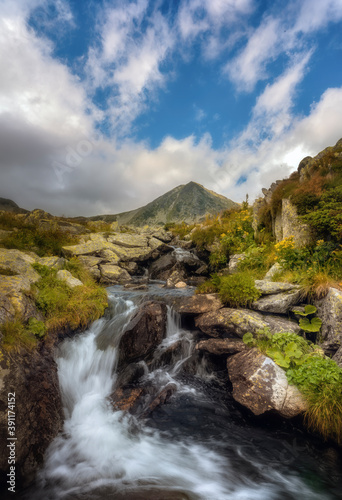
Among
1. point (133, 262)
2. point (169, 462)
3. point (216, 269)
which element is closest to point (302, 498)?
point (169, 462)

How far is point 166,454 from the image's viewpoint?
4492mm

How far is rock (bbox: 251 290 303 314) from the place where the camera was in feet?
22.4

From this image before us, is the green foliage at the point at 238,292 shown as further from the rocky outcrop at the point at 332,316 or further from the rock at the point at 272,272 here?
the rocky outcrop at the point at 332,316

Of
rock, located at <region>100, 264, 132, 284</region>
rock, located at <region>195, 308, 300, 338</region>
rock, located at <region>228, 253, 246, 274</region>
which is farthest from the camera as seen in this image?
Result: rock, located at <region>100, 264, 132, 284</region>

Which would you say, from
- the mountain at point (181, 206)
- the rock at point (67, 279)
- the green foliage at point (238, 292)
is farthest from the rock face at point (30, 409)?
the mountain at point (181, 206)

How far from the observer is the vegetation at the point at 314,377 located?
415 centimetres

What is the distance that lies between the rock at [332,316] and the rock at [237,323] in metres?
0.73

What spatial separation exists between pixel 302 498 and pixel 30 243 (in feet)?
43.0

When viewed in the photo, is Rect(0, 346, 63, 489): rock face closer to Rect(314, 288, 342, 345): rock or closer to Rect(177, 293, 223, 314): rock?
Rect(177, 293, 223, 314): rock

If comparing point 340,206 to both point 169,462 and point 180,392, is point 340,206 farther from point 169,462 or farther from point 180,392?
point 169,462

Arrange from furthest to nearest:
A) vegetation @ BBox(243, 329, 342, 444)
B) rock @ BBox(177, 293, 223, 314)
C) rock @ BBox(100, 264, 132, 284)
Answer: rock @ BBox(100, 264, 132, 284) → rock @ BBox(177, 293, 223, 314) → vegetation @ BBox(243, 329, 342, 444)

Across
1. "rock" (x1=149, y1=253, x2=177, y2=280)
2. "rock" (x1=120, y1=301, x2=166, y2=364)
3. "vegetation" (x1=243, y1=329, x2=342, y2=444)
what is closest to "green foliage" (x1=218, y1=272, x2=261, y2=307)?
"vegetation" (x1=243, y1=329, x2=342, y2=444)

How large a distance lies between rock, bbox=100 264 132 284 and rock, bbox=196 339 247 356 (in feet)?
27.1

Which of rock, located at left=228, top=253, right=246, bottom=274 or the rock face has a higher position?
rock, located at left=228, top=253, right=246, bottom=274
